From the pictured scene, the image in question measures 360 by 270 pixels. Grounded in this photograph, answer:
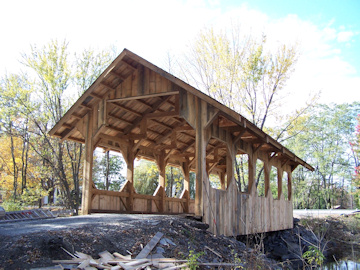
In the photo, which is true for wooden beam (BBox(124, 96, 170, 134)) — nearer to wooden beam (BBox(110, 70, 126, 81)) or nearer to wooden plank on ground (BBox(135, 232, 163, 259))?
wooden beam (BBox(110, 70, 126, 81))

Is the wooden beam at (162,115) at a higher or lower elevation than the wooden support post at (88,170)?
higher

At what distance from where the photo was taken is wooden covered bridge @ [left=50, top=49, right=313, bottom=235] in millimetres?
11172

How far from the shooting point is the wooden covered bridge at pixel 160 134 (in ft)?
36.7

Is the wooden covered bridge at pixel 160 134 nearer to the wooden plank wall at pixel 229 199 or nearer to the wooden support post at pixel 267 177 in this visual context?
the wooden plank wall at pixel 229 199

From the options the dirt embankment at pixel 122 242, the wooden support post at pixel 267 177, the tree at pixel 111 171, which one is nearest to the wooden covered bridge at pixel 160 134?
the wooden support post at pixel 267 177

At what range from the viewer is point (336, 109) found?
157ft

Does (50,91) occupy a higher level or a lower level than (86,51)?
lower

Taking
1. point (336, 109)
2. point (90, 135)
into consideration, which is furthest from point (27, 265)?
point (336, 109)

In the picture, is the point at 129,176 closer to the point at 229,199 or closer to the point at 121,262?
the point at 229,199

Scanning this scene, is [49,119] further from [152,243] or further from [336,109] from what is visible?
[336,109]

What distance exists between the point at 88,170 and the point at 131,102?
9.40ft

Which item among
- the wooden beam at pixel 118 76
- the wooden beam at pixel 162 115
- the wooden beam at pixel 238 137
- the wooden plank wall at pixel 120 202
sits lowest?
the wooden plank wall at pixel 120 202

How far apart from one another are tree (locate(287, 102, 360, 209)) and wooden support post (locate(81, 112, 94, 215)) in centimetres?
3577

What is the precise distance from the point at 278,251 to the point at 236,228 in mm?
6635
